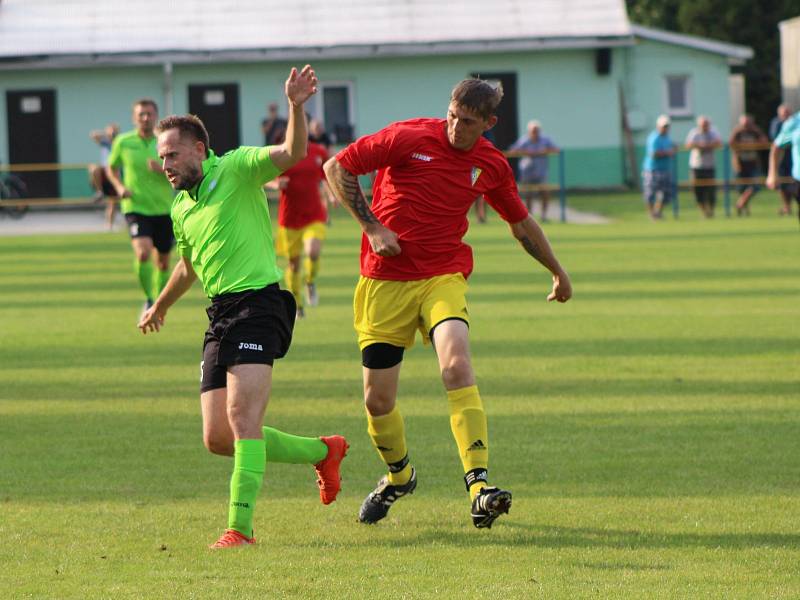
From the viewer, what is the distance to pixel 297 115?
6738mm

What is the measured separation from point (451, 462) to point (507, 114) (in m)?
33.0

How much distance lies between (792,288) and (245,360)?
41.0 ft

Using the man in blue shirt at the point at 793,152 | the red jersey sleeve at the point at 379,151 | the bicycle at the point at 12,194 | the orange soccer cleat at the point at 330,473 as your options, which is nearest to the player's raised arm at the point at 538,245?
the red jersey sleeve at the point at 379,151

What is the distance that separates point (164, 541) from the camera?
6.91m

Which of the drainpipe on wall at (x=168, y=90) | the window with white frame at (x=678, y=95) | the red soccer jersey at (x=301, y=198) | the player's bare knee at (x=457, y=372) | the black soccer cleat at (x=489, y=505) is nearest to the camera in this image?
the black soccer cleat at (x=489, y=505)

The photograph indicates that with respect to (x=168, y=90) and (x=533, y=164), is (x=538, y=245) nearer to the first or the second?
(x=533, y=164)

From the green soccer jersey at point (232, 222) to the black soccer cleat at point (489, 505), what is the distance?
4.28 feet

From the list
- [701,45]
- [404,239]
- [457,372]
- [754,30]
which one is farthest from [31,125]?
[457,372]

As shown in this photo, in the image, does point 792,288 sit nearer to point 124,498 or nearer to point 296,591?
point 124,498

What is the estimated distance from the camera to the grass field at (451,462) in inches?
247

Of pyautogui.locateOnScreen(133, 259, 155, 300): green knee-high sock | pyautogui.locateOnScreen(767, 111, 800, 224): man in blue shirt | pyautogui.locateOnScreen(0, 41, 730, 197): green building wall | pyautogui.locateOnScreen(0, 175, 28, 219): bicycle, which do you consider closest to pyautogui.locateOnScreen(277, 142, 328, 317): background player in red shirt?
pyautogui.locateOnScreen(133, 259, 155, 300): green knee-high sock

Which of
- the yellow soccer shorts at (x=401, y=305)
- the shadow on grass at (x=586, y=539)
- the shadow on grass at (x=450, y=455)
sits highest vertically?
the yellow soccer shorts at (x=401, y=305)

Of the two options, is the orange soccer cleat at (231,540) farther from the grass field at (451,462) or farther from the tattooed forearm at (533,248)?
the tattooed forearm at (533,248)

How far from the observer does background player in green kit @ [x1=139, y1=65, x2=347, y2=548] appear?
267 inches
